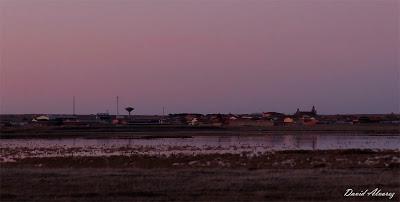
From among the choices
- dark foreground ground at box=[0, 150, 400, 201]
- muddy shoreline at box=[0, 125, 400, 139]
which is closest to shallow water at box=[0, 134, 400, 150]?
muddy shoreline at box=[0, 125, 400, 139]

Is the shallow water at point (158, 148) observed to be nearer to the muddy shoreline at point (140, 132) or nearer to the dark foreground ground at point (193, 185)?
the dark foreground ground at point (193, 185)

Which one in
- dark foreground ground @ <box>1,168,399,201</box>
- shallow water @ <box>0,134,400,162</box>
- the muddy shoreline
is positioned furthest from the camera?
the muddy shoreline

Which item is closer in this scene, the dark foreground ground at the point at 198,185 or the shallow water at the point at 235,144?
the dark foreground ground at the point at 198,185

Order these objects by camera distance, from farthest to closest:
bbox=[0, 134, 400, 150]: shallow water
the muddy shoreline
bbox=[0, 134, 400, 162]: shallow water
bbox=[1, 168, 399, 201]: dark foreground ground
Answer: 1. the muddy shoreline
2. bbox=[0, 134, 400, 150]: shallow water
3. bbox=[0, 134, 400, 162]: shallow water
4. bbox=[1, 168, 399, 201]: dark foreground ground

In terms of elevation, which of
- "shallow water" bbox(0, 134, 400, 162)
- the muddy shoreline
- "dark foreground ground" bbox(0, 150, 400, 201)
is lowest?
"dark foreground ground" bbox(0, 150, 400, 201)

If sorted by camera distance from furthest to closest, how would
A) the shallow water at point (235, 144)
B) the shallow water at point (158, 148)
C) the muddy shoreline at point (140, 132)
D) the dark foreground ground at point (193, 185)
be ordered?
the muddy shoreline at point (140, 132) < the shallow water at point (235, 144) < the shallow water at point (158, 148) < the dark foreground ground at point (193, 185)

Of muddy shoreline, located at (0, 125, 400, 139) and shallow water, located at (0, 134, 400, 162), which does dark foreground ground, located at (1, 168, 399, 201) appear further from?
muddy shoreline, located at (0, 125, 400, 139)

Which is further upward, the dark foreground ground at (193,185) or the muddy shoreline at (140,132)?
the muddy shoreline at (140,132)

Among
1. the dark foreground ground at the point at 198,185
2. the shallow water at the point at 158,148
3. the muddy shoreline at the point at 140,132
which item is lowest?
the dark foreground ground at the point at 198,185

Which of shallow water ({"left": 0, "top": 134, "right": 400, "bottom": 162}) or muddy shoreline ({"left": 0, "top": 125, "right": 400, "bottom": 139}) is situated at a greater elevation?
muddy shoreline ({"left": 0, "top": 125, "right": 400, "bottom": 139})

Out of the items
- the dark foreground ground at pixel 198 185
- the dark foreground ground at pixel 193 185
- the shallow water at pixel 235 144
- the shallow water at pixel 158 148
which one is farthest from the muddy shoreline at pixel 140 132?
the dark foreground ground at pixel 193 185

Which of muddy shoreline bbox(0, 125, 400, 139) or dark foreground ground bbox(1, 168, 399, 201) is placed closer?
dark foreground ground bbox(1, 168, 399, 201)

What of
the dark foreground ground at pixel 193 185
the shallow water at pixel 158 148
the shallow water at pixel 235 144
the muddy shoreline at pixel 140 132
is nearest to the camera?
the dark foreground ground at pixel 193 185

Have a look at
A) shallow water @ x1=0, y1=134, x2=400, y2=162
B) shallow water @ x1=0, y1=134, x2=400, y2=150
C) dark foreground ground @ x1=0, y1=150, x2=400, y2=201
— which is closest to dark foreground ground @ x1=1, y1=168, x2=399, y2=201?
dark foreground ground @ x1=0, y1=150, x2=400, y2=201
